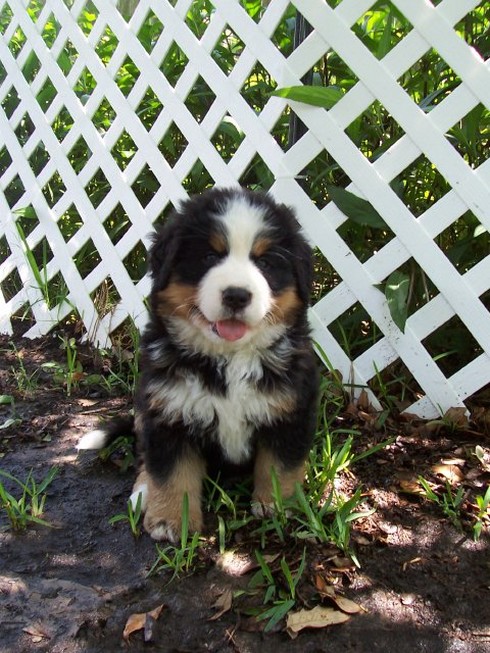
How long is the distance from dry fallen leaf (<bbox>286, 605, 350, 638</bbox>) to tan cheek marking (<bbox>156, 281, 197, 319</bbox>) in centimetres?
103

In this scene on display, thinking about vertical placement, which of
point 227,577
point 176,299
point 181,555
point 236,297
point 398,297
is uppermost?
point 176,299

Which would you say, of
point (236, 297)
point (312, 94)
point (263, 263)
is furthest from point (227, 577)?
point (312, 94)

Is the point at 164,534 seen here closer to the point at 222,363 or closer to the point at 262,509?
the point at 262,509

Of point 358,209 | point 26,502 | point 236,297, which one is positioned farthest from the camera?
point 358,209

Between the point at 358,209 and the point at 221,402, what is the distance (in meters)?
1.24

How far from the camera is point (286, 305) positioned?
7.46 ft

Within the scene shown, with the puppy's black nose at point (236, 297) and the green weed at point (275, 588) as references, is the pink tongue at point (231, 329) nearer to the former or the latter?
the puppy's black nose at point (236, 297)

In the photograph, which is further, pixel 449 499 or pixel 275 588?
pixel 449 499

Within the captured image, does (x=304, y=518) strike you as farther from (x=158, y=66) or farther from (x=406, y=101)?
(x=158, y=66)

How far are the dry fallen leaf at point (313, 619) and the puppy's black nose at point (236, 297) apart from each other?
963 mm

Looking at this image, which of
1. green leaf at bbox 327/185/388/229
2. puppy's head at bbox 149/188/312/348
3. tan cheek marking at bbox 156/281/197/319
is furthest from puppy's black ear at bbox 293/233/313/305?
green leaf at bbox 327/185/388/229

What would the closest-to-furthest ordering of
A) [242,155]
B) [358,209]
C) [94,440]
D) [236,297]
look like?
[236,297] → [94,440] → [358,209] → [242,155]

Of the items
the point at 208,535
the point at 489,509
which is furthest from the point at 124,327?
the point at 489,509

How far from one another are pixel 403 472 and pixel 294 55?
1.93 metres
